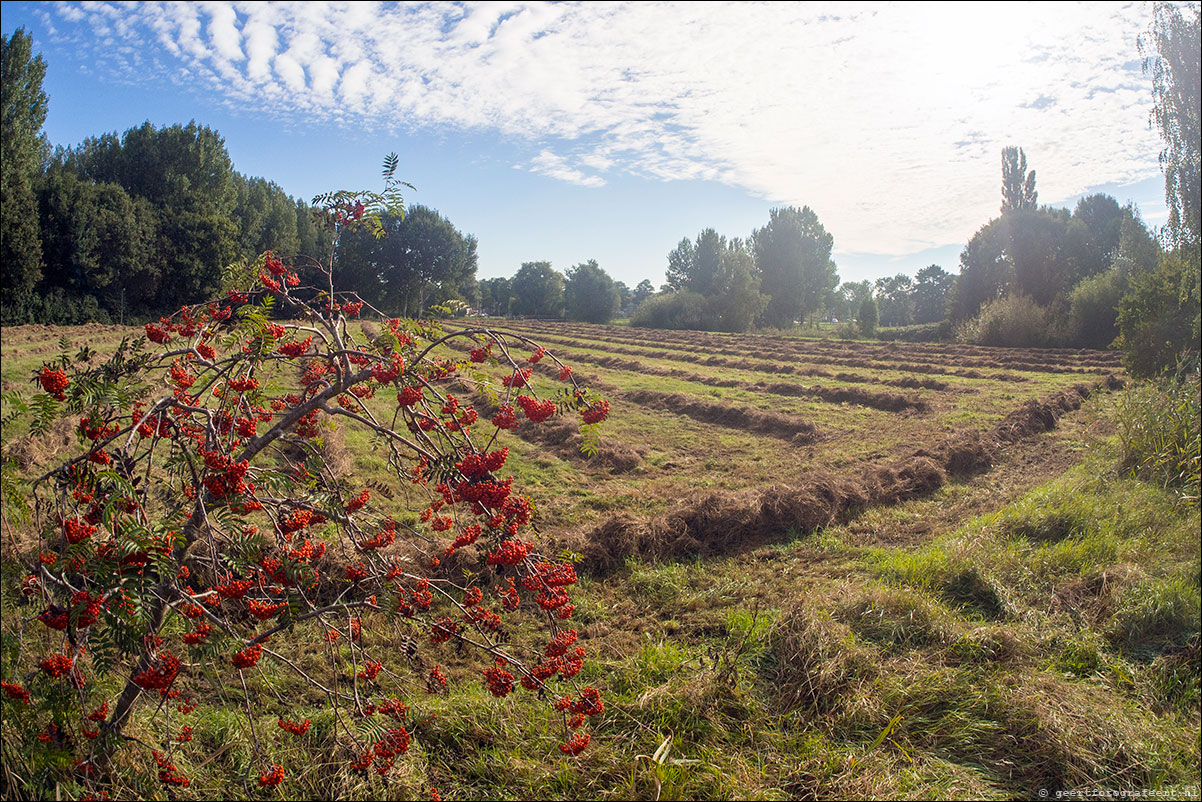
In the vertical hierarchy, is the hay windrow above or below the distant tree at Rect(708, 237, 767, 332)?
below

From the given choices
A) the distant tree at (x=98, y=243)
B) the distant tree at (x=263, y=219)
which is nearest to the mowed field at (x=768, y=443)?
the distant tree at (x=98, y=243)

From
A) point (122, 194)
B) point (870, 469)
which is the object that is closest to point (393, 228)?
point (122, 194)

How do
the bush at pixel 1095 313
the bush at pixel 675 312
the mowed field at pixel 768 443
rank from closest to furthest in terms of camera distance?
the mowed field at pixel 768 443, the bush at pixel 1095 313, the bush at pixel 675 312

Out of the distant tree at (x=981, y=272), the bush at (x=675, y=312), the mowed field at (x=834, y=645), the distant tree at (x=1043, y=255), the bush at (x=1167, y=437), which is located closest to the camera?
the mowed field at (x=834, y=645)

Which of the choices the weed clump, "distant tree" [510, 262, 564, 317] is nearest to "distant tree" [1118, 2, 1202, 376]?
the weed clump

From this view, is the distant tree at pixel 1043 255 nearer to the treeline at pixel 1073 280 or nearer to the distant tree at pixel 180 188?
the treeline at pixel 1073 280

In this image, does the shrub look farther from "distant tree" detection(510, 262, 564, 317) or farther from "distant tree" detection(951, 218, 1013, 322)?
"distant tree" detection(510, 262, 564, 317)

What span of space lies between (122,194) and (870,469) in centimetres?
3872

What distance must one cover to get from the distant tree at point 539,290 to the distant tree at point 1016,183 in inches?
1875

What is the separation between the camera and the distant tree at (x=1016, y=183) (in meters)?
46.0

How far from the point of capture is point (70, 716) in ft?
9.81

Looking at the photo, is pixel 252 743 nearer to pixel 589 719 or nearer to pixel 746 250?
pixel 589 719

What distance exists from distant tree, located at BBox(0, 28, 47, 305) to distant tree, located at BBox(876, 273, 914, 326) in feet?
305

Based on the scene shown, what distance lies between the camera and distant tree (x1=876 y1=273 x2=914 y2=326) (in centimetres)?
9362
